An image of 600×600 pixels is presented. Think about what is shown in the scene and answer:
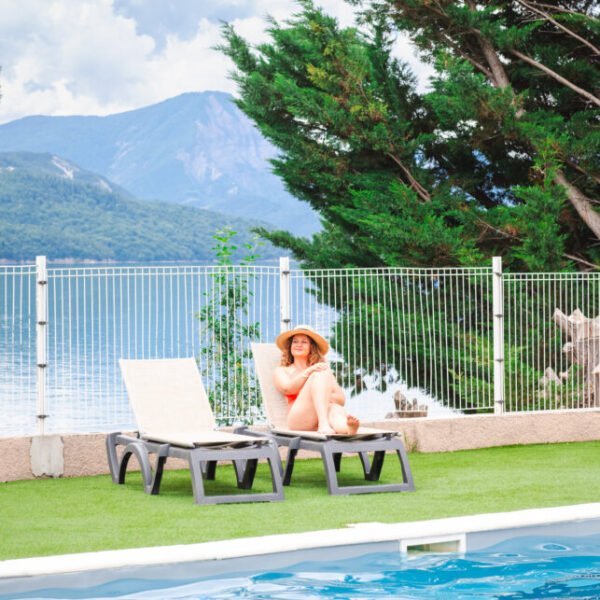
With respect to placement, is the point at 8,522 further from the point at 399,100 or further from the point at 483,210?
the point at 399,100

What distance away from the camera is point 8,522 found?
26.4 ft

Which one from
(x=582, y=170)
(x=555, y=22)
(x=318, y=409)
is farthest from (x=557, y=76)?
(x=318, y=409)

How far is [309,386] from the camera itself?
981 centimetres

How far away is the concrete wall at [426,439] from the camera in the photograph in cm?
1032

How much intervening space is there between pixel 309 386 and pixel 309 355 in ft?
1.36

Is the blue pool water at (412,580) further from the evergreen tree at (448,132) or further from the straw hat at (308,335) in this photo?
the evergreen tree at (448,132)

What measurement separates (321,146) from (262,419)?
32.2ft

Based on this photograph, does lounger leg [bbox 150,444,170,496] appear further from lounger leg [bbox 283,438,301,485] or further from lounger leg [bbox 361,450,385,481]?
lounger leg [bbox 361,450,385,481]

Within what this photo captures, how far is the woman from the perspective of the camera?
9.63 meters

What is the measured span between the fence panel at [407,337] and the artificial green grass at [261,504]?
80 cm

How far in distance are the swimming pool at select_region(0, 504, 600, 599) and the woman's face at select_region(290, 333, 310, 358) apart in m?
2.88

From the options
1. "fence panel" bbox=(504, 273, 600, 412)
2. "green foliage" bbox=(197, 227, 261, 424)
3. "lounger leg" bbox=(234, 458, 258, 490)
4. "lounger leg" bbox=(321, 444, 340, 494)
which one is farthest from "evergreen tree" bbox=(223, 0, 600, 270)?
"lounger leg" bbox=(321, 444, 340, 494)

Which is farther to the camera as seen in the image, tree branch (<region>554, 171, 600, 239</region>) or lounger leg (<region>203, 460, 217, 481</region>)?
tree branch (<region>554, 171, 600, 239</region>)

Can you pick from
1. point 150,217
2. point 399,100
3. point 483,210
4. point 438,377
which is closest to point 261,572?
point 438,377
